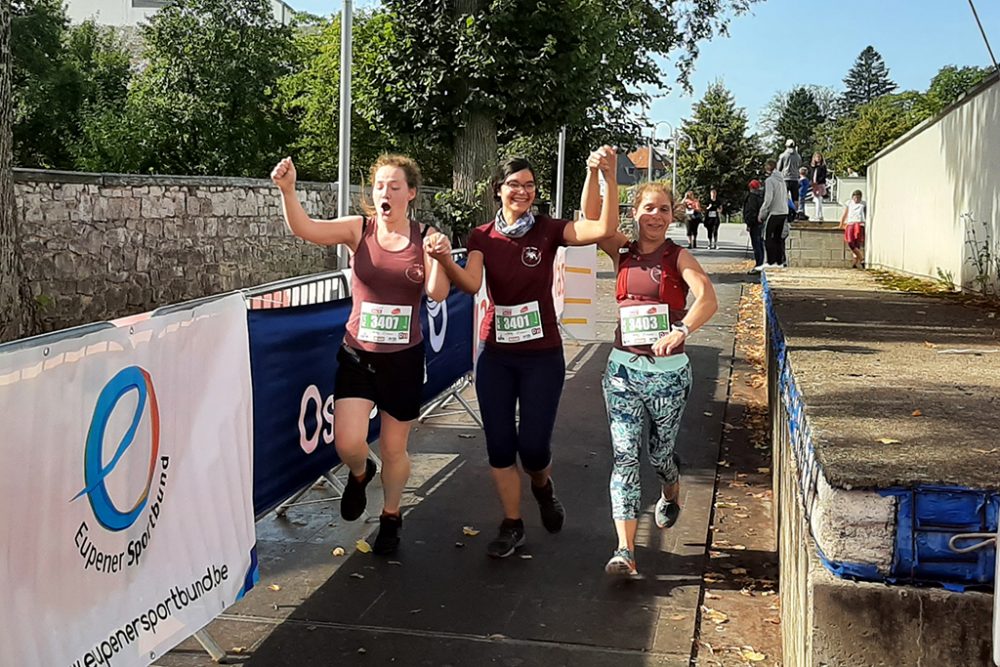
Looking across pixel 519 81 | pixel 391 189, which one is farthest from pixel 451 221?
pixel 391 189

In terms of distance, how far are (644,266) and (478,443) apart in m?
3.25

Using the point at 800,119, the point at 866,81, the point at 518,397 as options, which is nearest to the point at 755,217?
the point at 518,397

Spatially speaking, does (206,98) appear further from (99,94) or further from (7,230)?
(7,230)

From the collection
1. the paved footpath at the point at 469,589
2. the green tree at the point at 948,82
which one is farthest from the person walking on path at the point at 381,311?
the green tree at the point at 948,82

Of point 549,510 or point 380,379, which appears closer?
point 380,379

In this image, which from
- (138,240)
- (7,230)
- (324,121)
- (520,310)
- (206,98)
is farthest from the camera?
(206,98)

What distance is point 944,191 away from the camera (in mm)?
13586

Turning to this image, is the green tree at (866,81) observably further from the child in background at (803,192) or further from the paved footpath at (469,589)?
the paved footpath at (469,589)

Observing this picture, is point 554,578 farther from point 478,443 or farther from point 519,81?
point 519,81

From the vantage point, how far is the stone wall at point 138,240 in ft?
45.9

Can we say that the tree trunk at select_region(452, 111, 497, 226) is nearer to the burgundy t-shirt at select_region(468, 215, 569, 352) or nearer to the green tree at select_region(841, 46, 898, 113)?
the burgundy t-shirt at select_region(468, 215, 569, 352)

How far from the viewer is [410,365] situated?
550 centimetres

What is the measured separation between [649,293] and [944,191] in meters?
9.58

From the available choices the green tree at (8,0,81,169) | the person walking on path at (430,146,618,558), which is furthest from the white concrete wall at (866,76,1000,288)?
the green tree at (8,0,81,169)
